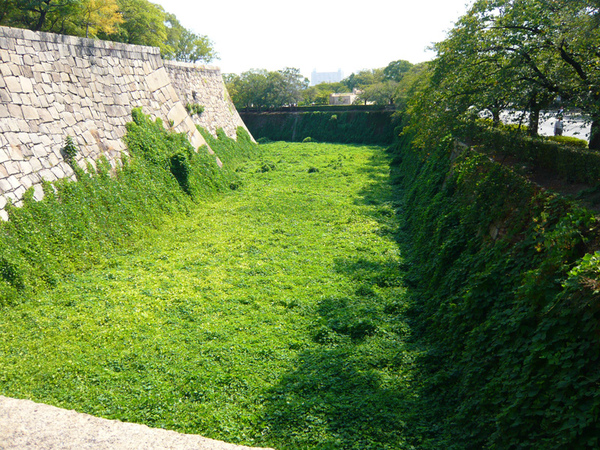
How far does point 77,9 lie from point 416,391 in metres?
22.6

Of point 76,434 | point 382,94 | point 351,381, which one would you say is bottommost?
point 351,381

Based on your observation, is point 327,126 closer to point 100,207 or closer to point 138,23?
point 138,23

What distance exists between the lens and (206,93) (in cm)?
2023

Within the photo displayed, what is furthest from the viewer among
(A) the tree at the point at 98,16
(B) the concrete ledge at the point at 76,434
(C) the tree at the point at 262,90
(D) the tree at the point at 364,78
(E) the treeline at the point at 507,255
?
(D) the tree at the point at 364,78

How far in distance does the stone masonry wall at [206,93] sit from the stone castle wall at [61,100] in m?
2.42

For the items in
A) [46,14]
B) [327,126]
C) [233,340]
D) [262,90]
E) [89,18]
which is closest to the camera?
[233,340]

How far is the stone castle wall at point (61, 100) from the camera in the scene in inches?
326

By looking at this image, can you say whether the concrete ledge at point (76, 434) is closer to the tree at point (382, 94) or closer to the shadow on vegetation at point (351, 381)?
the shadow on vegetation at point (351, 381)

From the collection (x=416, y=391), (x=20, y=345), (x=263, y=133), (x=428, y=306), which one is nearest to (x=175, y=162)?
(x=20, y=345)

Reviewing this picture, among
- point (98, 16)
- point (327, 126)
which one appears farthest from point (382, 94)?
point (98, 16)

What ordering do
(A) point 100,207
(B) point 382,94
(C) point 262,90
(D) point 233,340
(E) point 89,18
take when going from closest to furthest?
(D) point 233,340 → (A) point 100,207 → (E) point 89,18 → (B) point 382,94 → (C) point 262,90

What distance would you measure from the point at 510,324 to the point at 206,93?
19.2 metres

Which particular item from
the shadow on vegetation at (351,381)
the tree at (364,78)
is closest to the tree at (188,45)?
the tree at (364,78)

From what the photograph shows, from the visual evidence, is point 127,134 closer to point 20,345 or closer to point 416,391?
point 20,345
